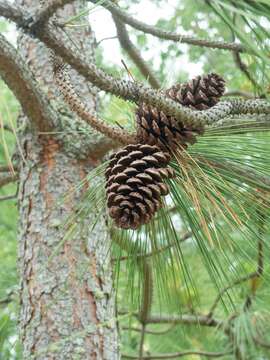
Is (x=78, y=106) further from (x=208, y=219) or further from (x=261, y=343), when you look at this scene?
(x=261, y=343)

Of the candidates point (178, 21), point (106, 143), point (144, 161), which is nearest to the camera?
point (144, 161)

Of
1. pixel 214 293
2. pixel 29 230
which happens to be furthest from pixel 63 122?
pixel 214 293

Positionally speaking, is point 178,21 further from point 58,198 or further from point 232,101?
point 232,101

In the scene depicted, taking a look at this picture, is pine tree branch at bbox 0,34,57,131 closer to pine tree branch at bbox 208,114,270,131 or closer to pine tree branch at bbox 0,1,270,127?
pine tree branch at bbox 0,1,270,127

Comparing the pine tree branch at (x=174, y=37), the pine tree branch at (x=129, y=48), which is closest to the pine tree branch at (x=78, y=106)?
the pine tree branch at (x=174, y=37)

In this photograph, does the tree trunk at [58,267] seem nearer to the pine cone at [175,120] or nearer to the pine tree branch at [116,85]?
the pine cone at [175,120]

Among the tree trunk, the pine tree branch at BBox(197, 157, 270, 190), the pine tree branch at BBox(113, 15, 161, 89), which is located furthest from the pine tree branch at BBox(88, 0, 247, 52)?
the pine tree branch at BBox(197, 157, 270, 190)

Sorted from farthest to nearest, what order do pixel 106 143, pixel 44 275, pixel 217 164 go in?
pixel 106 143, pixel 44 275, pixel 217 164
